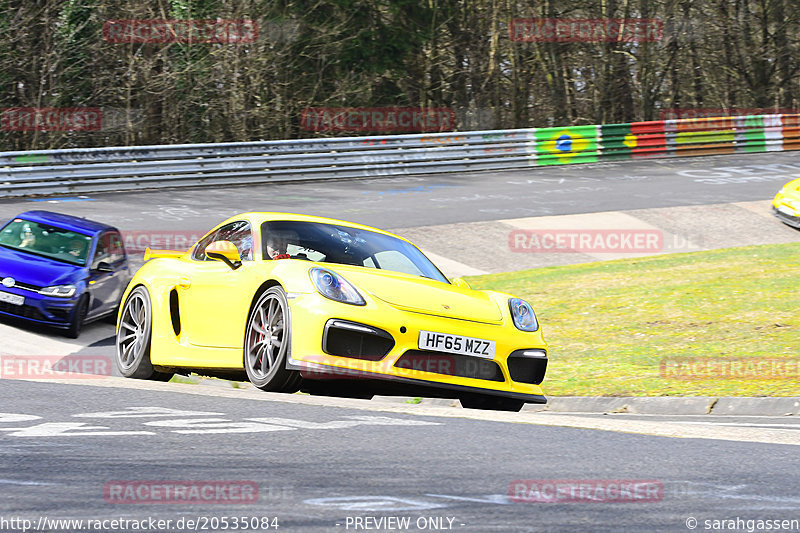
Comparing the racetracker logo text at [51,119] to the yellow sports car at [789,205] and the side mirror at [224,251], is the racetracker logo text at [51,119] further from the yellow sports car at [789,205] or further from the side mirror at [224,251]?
the side mirror at [224,251]

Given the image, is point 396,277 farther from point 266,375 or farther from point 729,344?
point 729,344

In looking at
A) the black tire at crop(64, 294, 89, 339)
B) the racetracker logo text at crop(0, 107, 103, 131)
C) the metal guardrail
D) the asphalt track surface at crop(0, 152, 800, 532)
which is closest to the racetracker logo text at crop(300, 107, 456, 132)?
the metal guardrail

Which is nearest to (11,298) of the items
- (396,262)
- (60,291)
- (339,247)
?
(60,291)

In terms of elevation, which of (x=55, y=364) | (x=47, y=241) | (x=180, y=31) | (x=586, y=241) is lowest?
(x=586, y=241)

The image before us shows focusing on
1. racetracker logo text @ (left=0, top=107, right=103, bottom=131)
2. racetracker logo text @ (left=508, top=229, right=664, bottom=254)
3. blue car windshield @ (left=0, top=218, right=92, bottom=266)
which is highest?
racetracker logo text @ (left=0, top=107, right=103, bottom=131)

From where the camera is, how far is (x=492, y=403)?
25.1ft

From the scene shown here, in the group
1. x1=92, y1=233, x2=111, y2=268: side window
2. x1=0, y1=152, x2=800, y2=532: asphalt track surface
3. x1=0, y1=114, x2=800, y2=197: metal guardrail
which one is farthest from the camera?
x1=0, y1=114, x2=800, y2=197: metal guardrail

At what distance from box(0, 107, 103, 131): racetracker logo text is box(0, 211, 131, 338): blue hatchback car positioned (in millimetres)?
15486

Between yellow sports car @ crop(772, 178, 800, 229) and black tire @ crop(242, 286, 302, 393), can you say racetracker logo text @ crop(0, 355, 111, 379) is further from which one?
yellow sports car @ crop(772, 178, 800, 229)

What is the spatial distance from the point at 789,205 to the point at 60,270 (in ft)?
46.4

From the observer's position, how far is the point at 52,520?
3500 mm

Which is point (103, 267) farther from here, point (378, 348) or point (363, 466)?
point (363, 466)

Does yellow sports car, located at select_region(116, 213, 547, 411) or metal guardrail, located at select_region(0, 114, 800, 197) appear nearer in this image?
yellow sports car, located at select_region(116, 213, 547, 411)

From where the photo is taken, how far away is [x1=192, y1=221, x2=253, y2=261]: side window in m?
8.01
